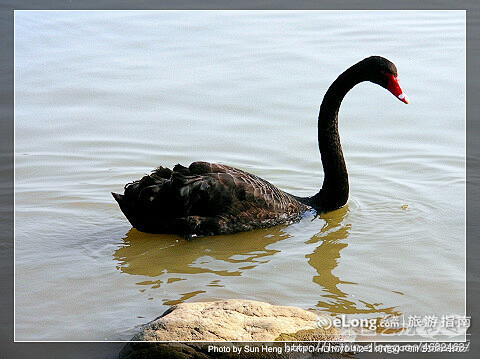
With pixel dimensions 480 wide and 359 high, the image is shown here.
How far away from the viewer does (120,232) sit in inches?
228

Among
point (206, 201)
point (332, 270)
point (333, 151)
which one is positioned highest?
point (333, 151)

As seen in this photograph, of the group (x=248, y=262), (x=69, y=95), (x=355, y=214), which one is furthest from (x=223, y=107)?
(x=248, y=262)

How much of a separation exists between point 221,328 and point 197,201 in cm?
182

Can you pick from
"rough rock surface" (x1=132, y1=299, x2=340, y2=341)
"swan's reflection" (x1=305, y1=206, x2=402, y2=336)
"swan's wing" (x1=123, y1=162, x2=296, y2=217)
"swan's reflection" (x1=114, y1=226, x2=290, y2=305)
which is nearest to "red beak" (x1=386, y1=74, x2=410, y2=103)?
"swan's reflection" (x1=305, y1=206, x2=402, y2=336)

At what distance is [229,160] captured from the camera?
23.4 feet

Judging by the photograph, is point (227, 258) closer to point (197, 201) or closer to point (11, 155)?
point (197, 201)

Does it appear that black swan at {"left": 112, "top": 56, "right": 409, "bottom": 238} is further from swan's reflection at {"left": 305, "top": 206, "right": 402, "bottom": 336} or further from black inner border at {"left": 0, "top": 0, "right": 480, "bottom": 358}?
black inner border at {"left": 0, "top": 0, "right": 480, "bottom": 358}

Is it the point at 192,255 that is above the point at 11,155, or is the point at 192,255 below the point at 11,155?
below

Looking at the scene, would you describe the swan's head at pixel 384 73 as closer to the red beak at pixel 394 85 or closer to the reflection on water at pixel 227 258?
the red beak at pixel 394 85

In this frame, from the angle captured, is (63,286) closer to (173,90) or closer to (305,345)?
(305,345)

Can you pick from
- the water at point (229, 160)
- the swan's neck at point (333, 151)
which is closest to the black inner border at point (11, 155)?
the water at point (229, 160)

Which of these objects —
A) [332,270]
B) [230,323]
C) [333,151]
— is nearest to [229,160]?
[333,151]

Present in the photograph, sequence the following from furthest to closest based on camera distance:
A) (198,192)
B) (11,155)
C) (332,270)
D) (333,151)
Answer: (11,155)
(333,151)
(198,192)
(332,270)

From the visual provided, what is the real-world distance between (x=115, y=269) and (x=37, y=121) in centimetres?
326
